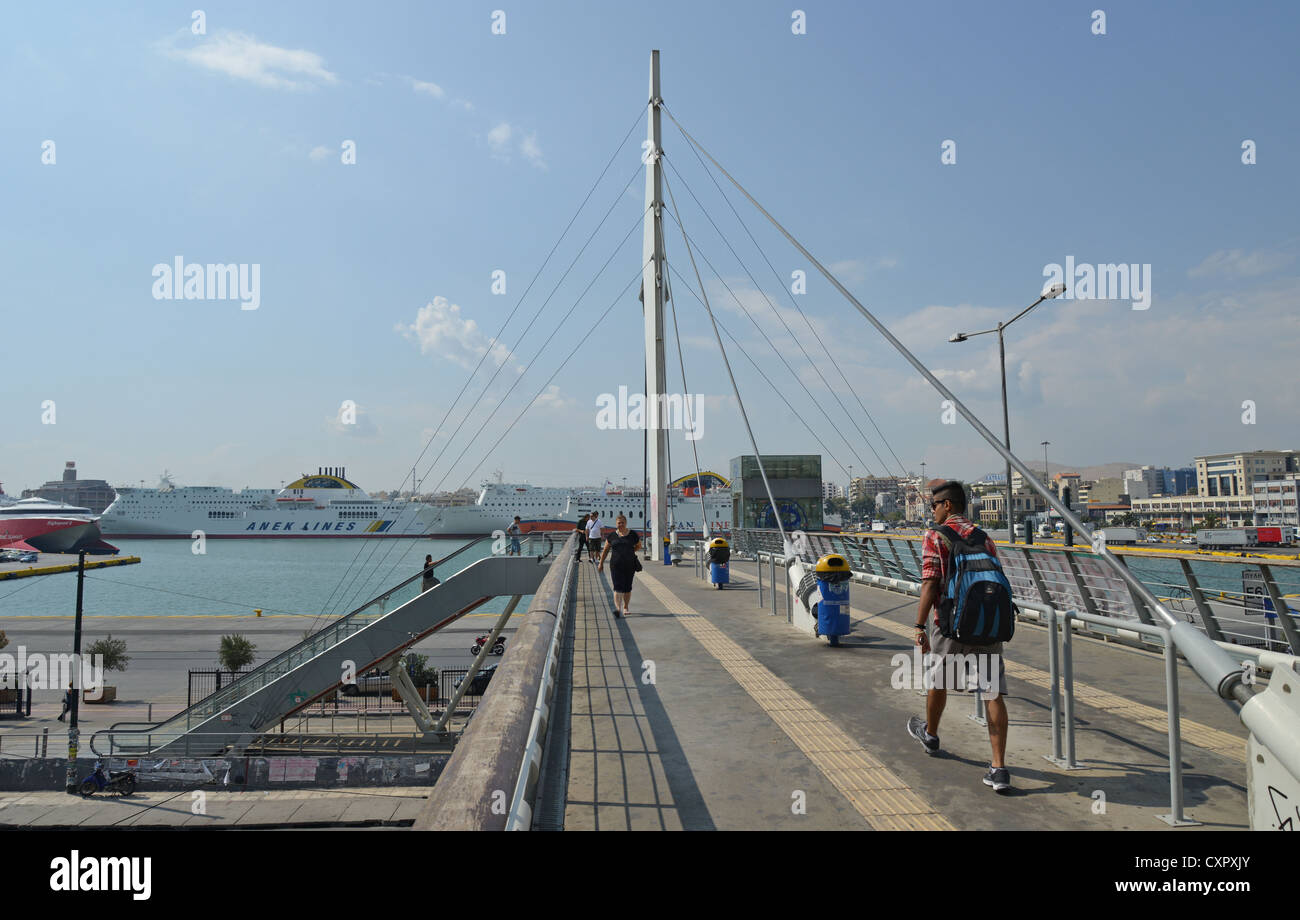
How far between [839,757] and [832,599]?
13.8ft

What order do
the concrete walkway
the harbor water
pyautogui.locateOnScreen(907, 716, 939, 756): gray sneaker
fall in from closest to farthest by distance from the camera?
1. pyautogui.locateOnScreen(907, 716, 939, 756): gray sneaker
2. the concrete walkway
3. the harbor water

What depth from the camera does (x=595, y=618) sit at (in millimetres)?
11250

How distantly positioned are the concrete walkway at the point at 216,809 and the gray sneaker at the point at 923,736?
1229 cm

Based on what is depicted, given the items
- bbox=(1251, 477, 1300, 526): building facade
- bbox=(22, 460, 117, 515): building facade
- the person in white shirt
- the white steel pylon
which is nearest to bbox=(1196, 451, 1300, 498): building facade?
bbox=(1251, 477, 1300, 526): building facade

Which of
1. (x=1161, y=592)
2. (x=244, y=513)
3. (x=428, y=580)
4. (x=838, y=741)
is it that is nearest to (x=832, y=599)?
(x=838, y=741)

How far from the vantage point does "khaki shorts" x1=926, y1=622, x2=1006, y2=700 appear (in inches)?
159

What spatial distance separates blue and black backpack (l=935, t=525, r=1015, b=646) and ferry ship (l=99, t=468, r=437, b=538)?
109926 mm

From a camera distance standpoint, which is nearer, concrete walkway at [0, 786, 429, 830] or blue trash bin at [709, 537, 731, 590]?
concrete walkway at [0, 786, 429, 830]

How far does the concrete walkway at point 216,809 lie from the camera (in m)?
14.4

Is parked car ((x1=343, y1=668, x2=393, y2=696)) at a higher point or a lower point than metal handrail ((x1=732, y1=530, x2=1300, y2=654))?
lower

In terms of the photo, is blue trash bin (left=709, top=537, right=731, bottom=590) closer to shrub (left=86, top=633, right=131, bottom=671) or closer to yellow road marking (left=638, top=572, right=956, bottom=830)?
yellow road marking (left=638, top=572, right=956, bottom=830)
